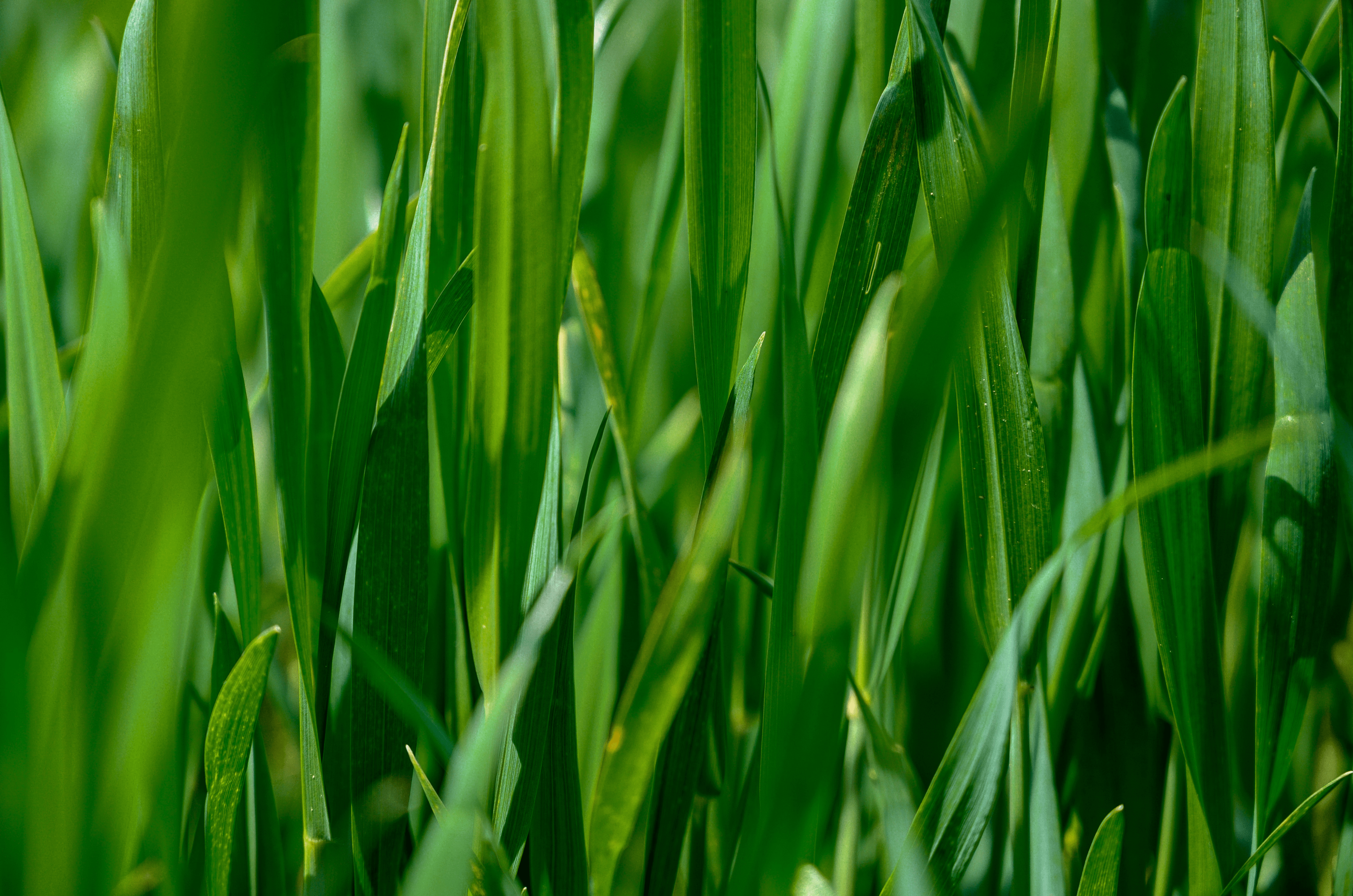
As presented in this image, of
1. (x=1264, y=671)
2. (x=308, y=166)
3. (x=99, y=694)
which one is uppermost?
(x=308, y=166)

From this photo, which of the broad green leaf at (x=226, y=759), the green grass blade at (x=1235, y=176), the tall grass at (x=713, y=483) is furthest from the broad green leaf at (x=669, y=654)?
the green grass blade at (x=1235, y=176)

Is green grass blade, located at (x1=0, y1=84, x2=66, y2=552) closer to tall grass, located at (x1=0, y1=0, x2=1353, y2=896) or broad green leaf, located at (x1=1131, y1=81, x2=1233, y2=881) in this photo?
tall grass, located at (x1=0, y1=0, x2=1353, y2=896)

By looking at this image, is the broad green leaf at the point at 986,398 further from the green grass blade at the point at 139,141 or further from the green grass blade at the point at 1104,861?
the green grass blade at the point at 139,141

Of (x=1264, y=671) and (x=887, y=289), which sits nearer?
(x=887, y=289)

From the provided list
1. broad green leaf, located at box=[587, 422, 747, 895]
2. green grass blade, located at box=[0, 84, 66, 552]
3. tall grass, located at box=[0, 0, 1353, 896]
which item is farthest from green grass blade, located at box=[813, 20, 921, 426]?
green grass blade, located at box=[0, 84, 66, 552]

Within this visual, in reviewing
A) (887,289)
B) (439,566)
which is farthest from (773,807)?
(439,566)

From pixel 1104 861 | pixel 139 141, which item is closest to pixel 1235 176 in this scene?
pixel 1104 861

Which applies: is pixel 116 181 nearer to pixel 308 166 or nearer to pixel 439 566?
pixel 308 166
